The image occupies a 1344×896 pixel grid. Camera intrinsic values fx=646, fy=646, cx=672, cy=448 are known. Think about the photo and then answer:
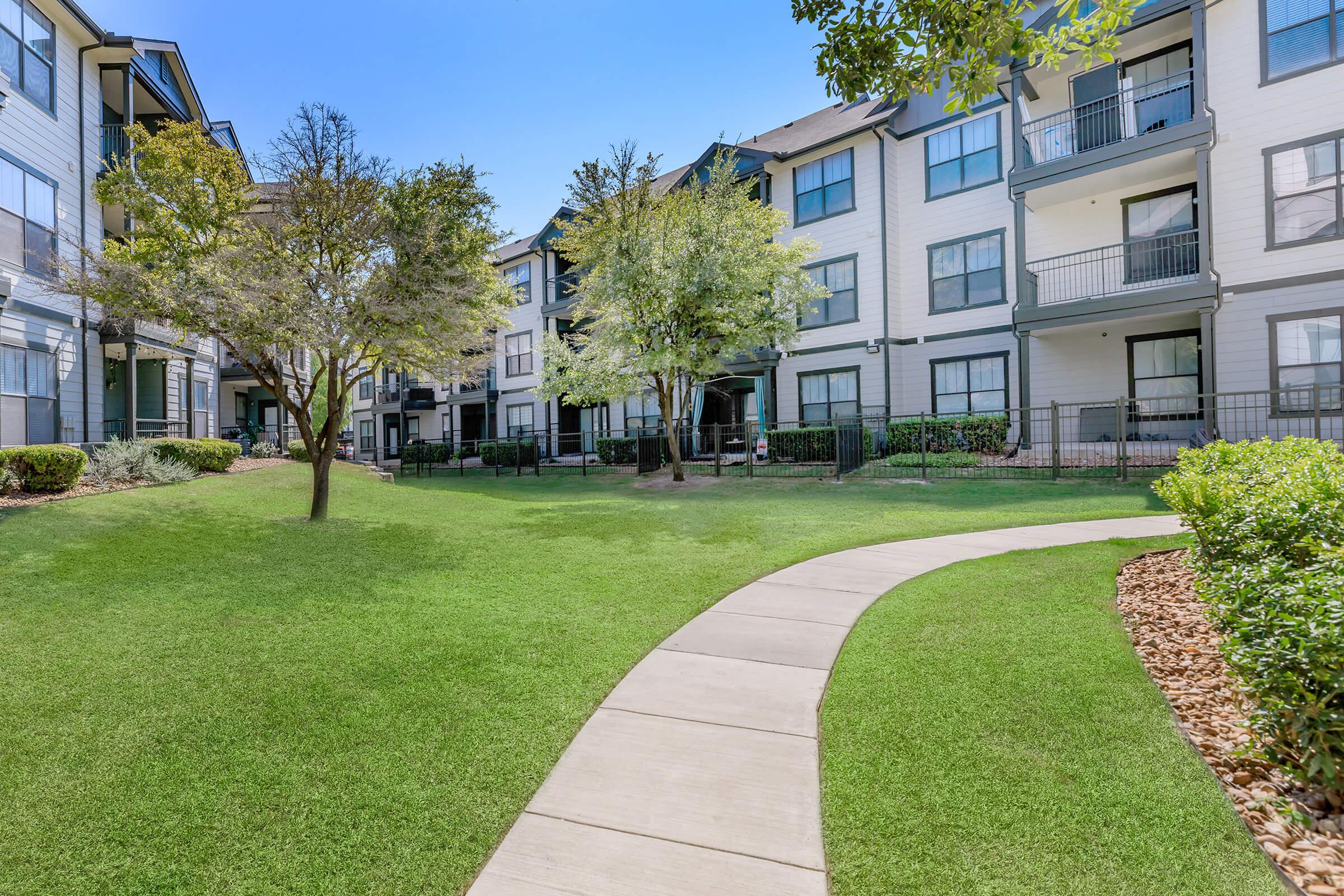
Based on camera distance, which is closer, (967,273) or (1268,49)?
(1268,49)

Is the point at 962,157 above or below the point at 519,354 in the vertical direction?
above

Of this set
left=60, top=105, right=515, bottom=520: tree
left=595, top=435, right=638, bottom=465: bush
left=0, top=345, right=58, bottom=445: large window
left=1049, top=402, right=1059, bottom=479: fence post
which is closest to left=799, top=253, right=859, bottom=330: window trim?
left=595, top=435, right=638, bottom=465: bush

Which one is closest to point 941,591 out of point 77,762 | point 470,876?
point 470,876

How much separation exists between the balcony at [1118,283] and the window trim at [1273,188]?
118cm

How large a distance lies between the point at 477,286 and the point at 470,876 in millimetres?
8173

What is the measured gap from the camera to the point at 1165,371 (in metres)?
14.9

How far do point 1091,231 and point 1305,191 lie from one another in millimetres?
A: 3794

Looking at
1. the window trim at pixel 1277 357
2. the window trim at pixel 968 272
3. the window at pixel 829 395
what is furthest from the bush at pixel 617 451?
the window trim at pixel 1277 357

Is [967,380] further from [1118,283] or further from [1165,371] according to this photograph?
[1165,371]

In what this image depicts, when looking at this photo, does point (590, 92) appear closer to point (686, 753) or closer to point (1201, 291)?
point (686, 753)

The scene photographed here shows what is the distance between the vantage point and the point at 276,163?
28.8 ft

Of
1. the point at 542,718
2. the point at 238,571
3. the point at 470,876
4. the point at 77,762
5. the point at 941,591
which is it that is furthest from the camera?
the point at 238,571

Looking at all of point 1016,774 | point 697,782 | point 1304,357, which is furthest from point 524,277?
point 1016,774

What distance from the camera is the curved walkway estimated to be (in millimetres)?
2205
